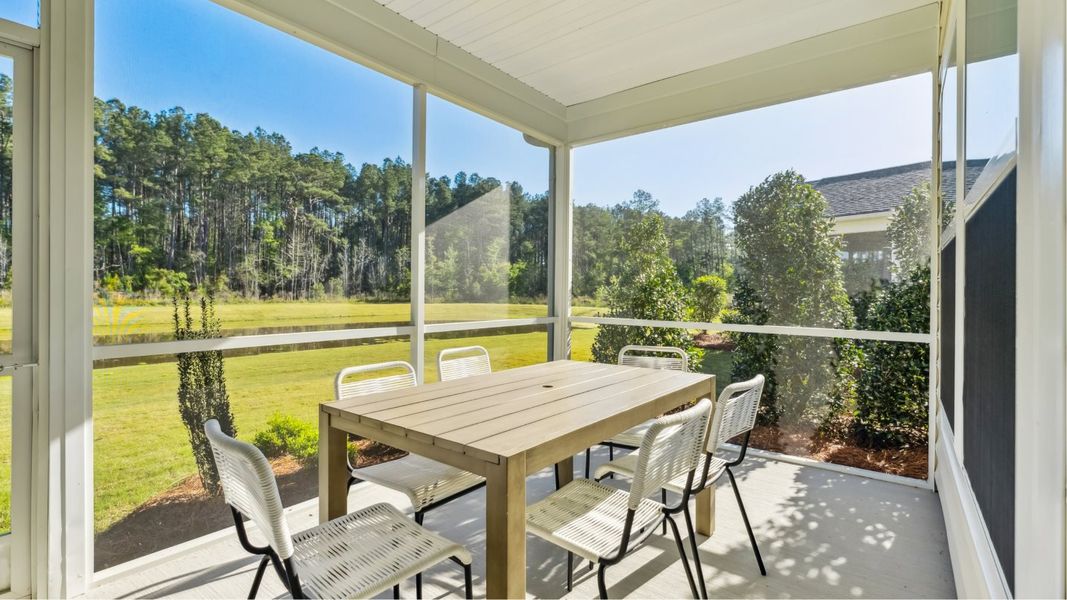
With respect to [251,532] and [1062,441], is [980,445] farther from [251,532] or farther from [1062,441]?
[251,532]

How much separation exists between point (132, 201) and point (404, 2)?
193 cm

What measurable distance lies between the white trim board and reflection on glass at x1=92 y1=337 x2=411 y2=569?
303 cm

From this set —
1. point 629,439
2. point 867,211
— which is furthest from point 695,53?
point 629,439

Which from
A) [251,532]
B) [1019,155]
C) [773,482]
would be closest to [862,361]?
Result: [773,482]

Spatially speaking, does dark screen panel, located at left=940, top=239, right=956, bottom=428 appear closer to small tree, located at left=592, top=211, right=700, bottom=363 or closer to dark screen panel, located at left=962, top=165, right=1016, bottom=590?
dark screen panel, located at left=962, top=165, right=1016, bottom=590

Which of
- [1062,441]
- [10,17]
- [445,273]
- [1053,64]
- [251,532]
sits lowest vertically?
[251,532]

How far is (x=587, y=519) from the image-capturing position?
181 cm

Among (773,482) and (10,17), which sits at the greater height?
(10,17)

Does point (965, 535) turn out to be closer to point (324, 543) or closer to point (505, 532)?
point (505, 532)

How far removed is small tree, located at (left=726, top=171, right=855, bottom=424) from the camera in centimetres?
354

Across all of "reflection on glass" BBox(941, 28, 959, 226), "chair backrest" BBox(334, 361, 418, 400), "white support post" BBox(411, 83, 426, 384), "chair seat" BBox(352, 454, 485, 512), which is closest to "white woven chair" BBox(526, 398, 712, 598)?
"chair seat" BBox(352, 454, 485, 512)

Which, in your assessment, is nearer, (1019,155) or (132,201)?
(1019,155)

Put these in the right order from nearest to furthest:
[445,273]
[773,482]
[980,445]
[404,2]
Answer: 1. [980,445]
2. [404,2]
3. [773,482]
4. [445,273]

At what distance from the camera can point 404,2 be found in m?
3.09
